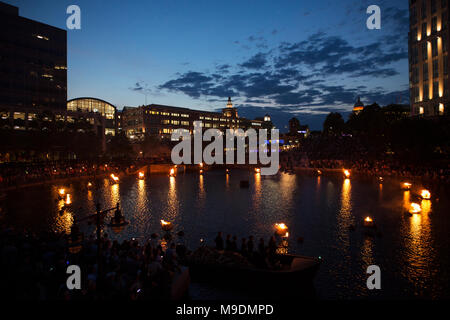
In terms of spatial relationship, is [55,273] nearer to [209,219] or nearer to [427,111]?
[209,219]

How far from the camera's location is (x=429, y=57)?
229ft

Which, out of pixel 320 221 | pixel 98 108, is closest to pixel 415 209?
pixel 320 221

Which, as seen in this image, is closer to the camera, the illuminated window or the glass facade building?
the illuminated window

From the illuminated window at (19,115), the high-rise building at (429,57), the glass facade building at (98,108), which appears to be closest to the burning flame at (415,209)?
the high-rise building at (429,57)

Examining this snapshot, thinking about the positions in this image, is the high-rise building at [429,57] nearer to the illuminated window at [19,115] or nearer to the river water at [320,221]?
the river water at [320,221]

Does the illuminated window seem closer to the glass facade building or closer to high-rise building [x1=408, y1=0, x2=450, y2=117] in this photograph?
the glass facade building

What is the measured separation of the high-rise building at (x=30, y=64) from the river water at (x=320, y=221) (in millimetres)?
53453

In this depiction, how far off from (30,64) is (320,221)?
90304mm

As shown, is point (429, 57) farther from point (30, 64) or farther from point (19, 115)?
point (30, 64)

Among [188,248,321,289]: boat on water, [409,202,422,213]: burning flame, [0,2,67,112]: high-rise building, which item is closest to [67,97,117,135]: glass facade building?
[0,2,67,112]: high-rise building

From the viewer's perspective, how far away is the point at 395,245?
59.8 ft

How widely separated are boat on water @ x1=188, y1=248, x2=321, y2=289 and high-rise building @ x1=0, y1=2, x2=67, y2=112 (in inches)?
3048

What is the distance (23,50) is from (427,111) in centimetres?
10633

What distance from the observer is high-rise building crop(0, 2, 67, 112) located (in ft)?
251
